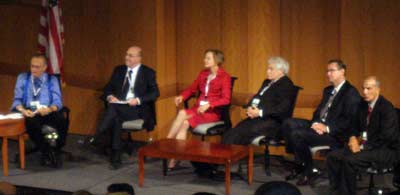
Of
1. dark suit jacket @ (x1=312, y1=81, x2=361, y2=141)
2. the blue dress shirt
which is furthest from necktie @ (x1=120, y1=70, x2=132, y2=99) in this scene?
dark suit jacket @ (x1=312, y1=81, x2=361, y2=141)

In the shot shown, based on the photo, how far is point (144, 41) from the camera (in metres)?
8.95

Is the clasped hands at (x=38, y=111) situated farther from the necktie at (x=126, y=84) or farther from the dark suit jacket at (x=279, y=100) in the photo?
the dark suit jacket at (x=279, y=100)

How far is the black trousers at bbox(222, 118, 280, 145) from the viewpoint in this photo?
297 inches

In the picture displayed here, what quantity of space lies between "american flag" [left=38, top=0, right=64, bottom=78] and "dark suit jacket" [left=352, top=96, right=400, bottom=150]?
3641 mm

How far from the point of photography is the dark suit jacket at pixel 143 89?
323 inches

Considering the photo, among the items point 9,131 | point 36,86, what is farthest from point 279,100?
point 9,131

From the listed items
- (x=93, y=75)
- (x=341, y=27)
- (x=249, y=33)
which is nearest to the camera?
(x=341, y=27)

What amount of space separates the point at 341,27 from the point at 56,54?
3113 millimetres

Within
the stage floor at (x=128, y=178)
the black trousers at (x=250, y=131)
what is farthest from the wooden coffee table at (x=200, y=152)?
the black trousers at (x=250, y=131)

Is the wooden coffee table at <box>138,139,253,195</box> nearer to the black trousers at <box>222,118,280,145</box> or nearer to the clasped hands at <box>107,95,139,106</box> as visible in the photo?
the black trousers at <box>222,118,280,145</box>

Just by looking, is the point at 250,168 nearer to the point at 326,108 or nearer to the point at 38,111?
the point at 326,108

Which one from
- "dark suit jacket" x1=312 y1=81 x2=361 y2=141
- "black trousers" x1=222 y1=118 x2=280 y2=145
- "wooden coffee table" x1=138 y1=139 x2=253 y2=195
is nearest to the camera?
"wooden coffee table" x1=138 y1=139 x2=253 y2=195

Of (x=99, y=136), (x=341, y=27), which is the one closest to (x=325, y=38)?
(x=341, y=27)

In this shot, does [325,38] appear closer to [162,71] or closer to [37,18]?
[162,71]
